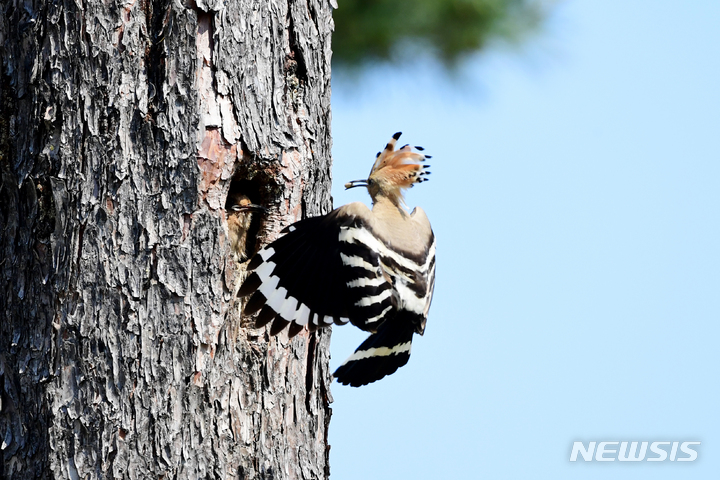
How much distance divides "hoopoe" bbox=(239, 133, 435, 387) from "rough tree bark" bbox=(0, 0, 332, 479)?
0.14 m

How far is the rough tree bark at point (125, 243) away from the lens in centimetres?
179

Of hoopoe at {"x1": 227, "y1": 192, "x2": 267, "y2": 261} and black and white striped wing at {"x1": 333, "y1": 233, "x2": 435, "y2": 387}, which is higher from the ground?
hoopoe at {"x1": 227, "y1": 192, "x2": 267, "y2": 261}

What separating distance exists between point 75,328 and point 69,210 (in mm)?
273

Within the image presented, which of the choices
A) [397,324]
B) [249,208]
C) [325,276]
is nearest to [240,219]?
[249,208]

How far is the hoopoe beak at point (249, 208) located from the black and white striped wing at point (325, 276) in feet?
0.30

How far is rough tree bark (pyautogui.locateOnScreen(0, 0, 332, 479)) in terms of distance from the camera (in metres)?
1.79

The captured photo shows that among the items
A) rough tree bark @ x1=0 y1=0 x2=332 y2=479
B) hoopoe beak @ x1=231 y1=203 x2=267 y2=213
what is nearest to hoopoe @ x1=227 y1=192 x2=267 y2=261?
hoopoe beak @ x1=231 y1=203 x2=267 y2=213

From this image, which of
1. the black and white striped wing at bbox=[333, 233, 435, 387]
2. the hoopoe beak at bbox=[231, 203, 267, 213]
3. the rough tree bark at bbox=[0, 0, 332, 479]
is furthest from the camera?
the black and white striped wing at bbox=[333, 233, 435, 387]

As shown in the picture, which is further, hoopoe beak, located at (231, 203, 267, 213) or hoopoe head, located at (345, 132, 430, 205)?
hoopoe head, located at (345, 132, 430, 205)

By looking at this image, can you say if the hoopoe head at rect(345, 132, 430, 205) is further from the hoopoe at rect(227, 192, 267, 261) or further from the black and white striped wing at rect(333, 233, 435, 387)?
the hoopoe at rect(227, 192, 267, 261)

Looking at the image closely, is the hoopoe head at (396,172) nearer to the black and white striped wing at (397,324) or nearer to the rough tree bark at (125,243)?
the black and white striped wing at (397,324)

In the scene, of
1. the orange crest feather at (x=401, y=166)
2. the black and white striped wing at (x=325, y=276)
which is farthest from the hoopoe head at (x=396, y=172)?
the black and white striped wing at (x=325, y=276)

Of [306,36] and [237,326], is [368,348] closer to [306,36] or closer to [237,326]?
[237,326]

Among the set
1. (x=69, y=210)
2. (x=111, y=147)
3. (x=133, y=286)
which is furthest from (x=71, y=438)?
(x=111, y=147)
